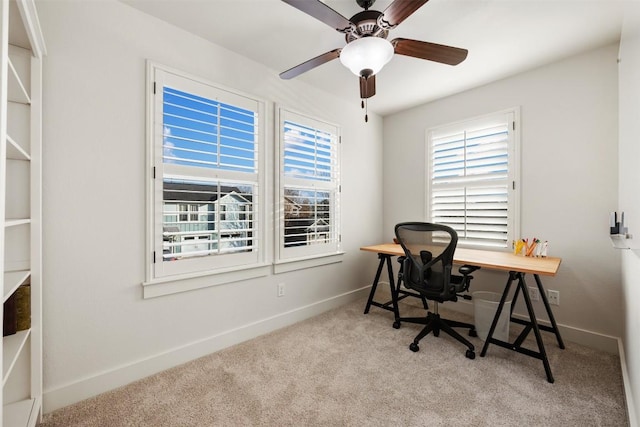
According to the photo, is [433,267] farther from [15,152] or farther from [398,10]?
[15,152]

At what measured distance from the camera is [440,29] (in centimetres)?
205

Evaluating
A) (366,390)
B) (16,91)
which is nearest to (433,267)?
(366,390)

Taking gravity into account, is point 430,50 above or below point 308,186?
above

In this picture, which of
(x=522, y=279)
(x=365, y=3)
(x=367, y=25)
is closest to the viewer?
(x=367, y=25)

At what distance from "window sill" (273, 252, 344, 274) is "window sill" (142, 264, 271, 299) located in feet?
0.42

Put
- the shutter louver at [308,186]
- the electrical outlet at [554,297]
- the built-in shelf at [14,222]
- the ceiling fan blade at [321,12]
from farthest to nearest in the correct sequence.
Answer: the shutter louver at [308,186] → the electrical outlet at [554,297] → the ceiling fan blade at [321,12] → the built-in shelf at [14,222]

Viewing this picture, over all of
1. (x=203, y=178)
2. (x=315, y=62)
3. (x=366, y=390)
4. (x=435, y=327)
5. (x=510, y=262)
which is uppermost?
(x=315, y=62)

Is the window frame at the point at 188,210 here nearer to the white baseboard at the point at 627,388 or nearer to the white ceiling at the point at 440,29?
the white ceiling at the point at 440,29

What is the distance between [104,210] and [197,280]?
79 centimetres

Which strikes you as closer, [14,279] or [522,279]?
[14,279]

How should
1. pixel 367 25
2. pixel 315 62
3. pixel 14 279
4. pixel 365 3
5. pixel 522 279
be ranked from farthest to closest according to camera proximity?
pixel 522 279
pixel 315 62
pixel 365 3
pixel 367 25
pixel 14 279

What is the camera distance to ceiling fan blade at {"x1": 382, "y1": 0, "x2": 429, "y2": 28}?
133 cm

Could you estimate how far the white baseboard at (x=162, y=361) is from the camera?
1670mm

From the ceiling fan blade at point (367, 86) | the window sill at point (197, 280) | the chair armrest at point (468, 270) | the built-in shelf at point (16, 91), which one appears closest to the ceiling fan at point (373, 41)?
the ceiling fan blade at point (367, 86)
